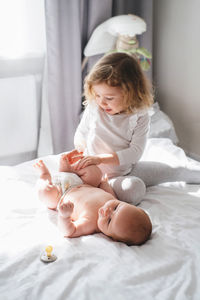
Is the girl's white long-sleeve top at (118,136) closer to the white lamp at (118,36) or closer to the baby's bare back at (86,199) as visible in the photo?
the baby's bare back at (86,199)

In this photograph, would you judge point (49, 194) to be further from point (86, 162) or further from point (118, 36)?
point (118, 36)

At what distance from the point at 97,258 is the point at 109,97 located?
0.75 meters

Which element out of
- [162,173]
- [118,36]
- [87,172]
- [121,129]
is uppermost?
[118,36]

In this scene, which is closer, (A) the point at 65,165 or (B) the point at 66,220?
(B) the point at 66,220

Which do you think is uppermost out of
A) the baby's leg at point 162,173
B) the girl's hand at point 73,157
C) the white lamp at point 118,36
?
the white lamp at point 118,36

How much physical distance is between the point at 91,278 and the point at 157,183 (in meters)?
0.84

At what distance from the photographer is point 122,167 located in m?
1.85

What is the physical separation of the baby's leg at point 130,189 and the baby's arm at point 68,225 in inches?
12.5

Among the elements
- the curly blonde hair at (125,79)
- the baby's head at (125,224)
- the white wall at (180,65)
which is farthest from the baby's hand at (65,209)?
the white wall at (180,65)

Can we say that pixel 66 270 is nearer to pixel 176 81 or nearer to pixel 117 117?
pixel 117 117

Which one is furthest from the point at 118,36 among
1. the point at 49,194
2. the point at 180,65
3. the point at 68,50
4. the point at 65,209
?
the point at 65,209

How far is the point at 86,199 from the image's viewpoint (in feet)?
4.99

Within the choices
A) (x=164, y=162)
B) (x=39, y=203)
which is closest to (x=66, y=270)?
(x=39, y=203)

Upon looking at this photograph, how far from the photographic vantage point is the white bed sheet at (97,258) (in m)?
1.08
